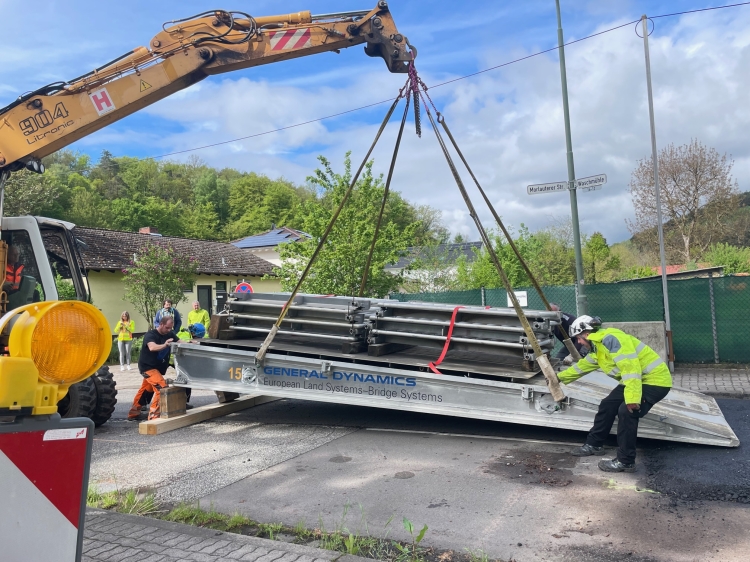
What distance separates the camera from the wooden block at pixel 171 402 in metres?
7.70

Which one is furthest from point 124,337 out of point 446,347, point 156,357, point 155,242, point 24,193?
point 24,193

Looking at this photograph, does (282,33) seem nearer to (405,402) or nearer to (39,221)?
(39,221)

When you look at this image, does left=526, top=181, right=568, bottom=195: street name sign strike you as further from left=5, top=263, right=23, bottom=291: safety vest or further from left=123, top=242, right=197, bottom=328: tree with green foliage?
left=123, top=242, right=197, bottom=328: tree with green foliage

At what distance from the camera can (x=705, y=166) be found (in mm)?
26672

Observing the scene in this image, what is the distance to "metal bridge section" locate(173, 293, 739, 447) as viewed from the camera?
242 inches

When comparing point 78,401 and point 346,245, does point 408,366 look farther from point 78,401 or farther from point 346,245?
point 346,245

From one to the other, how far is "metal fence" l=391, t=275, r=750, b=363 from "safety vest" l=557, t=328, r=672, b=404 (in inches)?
261

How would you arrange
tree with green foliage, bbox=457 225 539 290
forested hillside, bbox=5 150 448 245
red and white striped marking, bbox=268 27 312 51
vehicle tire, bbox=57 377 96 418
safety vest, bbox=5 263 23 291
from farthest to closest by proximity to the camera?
1. forested hillside, bbox=5 150 448 245
2. tree with green foliage, bbox=457 225 539 290
3. vehicle tire, bbox=57 377 96 418
4. red and white striped marking, bbox=268 27 312 51
5. safety vest, bbox=5 263 23 291

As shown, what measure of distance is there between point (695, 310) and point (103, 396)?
1057 centimetres

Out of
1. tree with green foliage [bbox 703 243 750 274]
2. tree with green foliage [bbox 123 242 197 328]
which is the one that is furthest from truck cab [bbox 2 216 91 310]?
tree with green foliage [bbox 703 243 750 274]

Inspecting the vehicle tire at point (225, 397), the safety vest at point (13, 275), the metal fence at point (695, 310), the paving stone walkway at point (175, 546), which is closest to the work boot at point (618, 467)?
the paving stone walkway at point (175, 546)

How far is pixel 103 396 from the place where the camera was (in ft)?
25.5

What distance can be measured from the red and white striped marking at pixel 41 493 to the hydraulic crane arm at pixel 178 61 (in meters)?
5.70

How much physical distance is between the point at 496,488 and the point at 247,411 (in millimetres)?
4740
